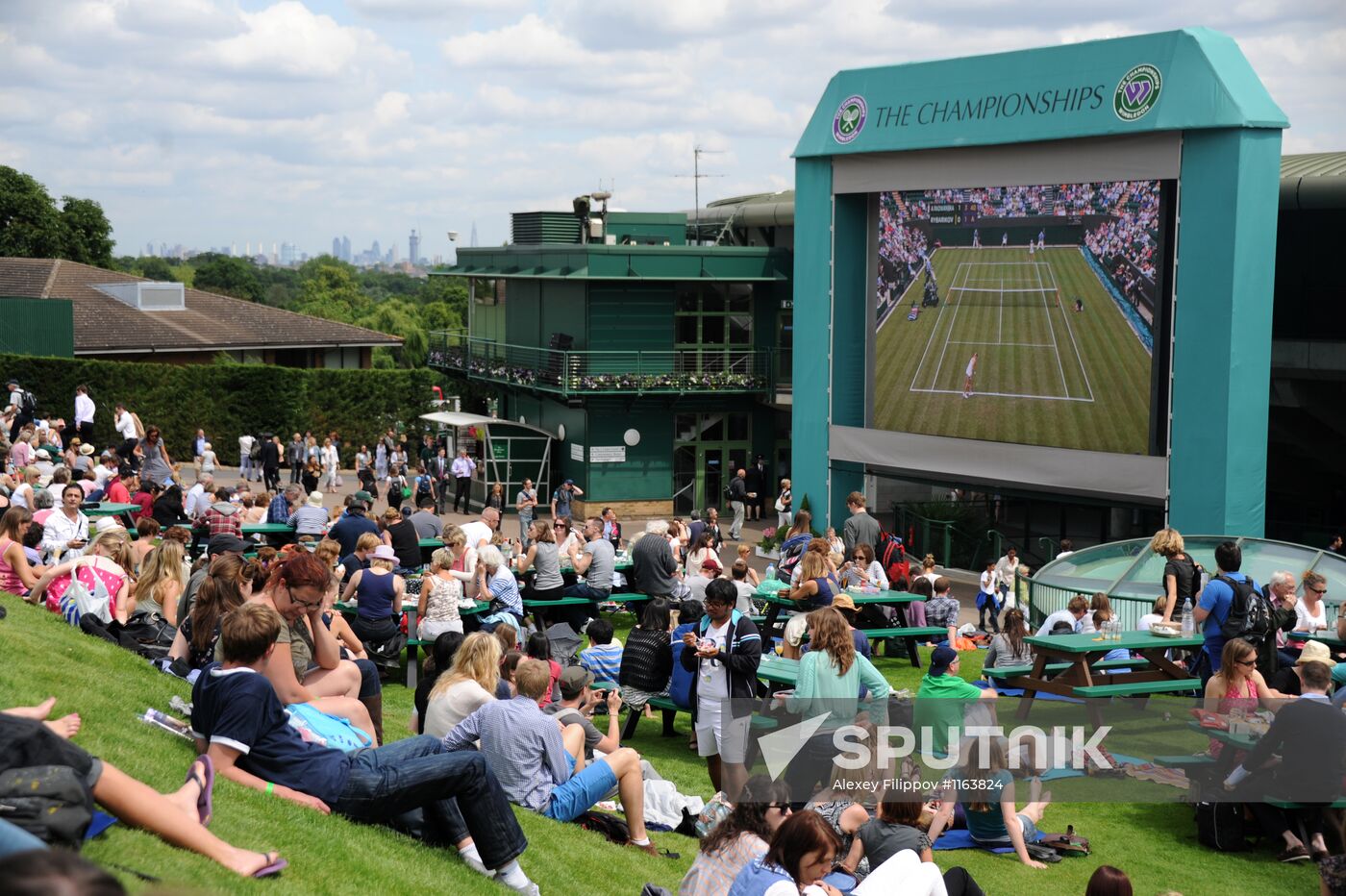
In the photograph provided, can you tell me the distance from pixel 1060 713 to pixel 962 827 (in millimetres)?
2788

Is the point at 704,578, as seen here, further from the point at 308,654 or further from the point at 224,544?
the point at 308,654

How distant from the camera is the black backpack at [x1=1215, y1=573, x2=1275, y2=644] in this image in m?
11.8

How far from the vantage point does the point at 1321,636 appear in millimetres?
13477

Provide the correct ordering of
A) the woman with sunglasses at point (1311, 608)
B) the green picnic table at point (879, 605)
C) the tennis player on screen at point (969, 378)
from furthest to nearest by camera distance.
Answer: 1. the tennis player on screen at point (969, 378)
2. the green picnic table at point (879, 605)
3. the woman with sunglasses at point (1311, 608)

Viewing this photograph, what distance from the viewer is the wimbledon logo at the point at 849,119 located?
1102 inches

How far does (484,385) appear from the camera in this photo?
44969mm

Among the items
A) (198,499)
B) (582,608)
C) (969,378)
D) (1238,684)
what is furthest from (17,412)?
(1238,684)

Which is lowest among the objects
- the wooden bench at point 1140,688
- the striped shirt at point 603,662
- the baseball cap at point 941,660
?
the wooden bench at point 1140,688

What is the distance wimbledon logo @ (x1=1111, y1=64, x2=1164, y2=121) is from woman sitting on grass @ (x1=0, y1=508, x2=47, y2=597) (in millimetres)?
18059

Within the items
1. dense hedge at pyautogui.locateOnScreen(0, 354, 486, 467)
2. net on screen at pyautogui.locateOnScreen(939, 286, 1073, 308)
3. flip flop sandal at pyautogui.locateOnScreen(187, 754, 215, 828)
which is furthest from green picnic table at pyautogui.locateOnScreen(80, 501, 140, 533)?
dense hedge at pyautogui.locateOnScreen(0, 354, 486, 467)

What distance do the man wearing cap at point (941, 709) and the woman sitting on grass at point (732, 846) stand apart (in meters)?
2.82

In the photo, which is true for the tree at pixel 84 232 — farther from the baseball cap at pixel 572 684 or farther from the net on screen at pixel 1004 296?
the baseball cap at pixel 572 684

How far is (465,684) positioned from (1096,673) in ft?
20.9

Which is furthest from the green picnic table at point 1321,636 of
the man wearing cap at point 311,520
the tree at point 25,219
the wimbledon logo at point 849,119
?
the tree at point 25,219
